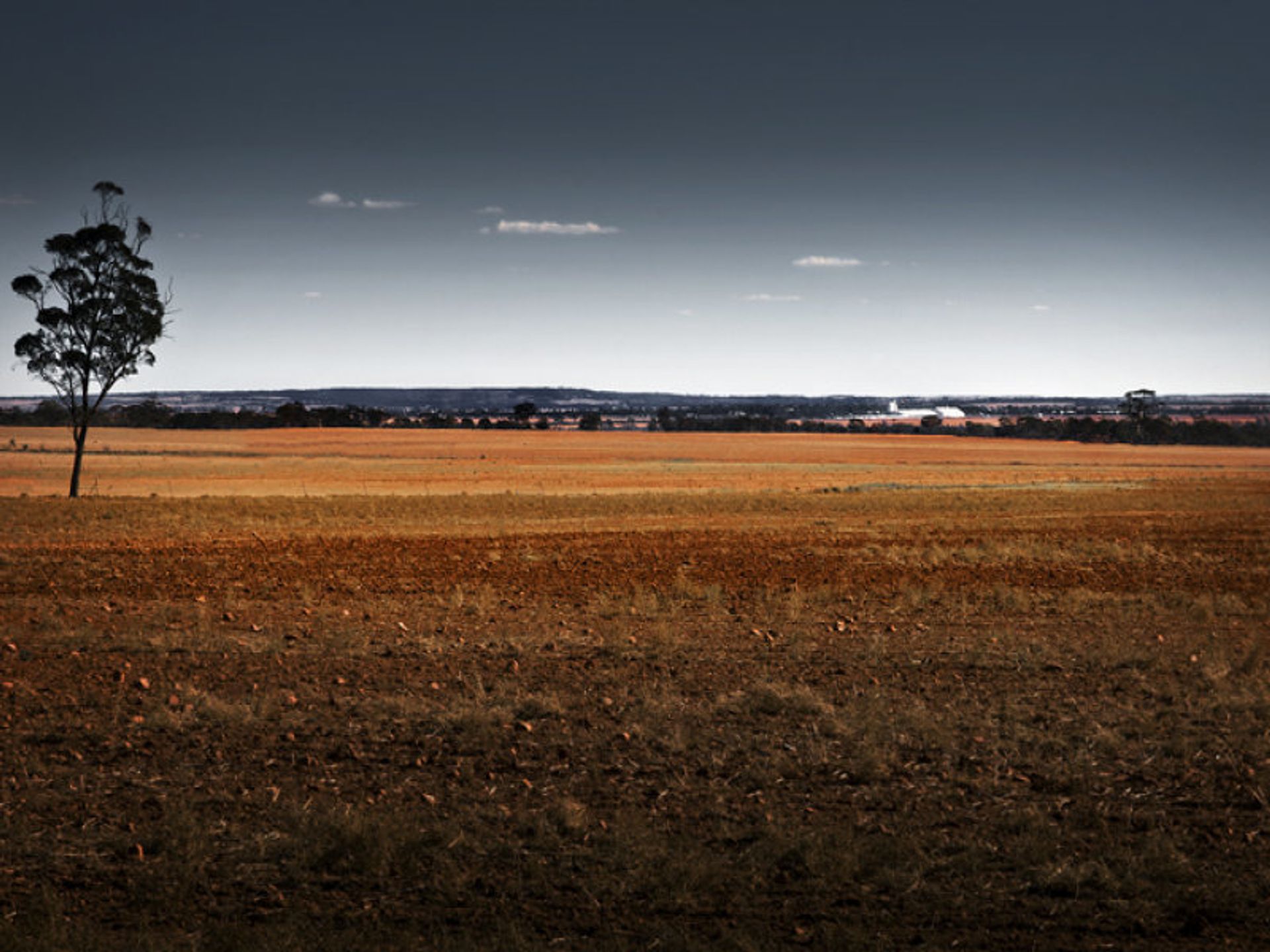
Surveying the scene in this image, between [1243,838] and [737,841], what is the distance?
3198 mm

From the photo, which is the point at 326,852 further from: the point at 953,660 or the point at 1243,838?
the point at 953,660

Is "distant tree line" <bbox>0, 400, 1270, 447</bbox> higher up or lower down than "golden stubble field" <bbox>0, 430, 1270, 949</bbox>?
higher up

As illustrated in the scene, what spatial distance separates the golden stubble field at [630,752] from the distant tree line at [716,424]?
4483 inches

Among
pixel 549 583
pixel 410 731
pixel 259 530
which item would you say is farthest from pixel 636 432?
pixel 410 731

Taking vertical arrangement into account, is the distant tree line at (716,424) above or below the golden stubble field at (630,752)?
above

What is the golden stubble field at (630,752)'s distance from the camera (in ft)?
18.4

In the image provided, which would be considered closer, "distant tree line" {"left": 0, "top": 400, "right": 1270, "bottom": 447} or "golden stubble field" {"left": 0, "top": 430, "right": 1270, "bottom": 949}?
"golden stubble field" {"left": 0, "top": 430, "right": 1270, "bottom": 949}

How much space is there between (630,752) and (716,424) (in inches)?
5906

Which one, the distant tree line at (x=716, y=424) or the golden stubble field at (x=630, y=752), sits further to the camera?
the distant tree line at (x=716, y=424)

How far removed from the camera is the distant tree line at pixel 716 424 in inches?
5089

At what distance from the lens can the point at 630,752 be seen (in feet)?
26.6

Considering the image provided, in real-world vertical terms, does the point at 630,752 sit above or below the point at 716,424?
below

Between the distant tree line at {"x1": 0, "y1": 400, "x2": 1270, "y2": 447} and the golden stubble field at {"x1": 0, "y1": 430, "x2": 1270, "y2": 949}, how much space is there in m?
114

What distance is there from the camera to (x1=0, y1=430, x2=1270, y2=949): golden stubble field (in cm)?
559
